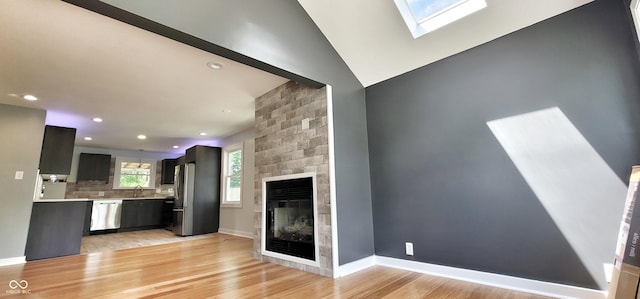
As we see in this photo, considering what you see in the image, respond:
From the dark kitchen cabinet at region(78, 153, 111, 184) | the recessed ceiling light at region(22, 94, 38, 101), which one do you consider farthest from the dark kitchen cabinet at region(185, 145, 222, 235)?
the recessed ceiling light at region(22, 94, 38, 101)

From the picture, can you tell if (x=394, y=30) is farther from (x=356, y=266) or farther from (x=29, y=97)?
(x=29, y=97)

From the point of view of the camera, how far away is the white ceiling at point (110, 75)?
217cm

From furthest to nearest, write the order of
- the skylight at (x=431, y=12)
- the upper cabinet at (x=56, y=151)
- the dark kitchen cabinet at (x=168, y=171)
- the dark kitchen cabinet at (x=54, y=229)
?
the dark kitchen cabinet at (x=168, y=171)
the upper cabinet at (x=56, y=151)
the dark kitchen cabinet at (x=54, y=229)
the skylight at (x=431, y=12)

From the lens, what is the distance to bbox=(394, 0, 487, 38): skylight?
242 centimetres

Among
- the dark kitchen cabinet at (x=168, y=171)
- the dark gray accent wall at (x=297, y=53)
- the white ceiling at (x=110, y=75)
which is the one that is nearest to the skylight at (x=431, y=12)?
the dark gray accent wall at (x=297, y=53)

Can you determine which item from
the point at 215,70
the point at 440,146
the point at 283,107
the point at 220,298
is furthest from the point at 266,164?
the point at 440,146

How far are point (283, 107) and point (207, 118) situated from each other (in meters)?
2.10

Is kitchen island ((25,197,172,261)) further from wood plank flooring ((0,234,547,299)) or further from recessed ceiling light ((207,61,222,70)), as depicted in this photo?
recessed ceiling light ((207,61,222,70))

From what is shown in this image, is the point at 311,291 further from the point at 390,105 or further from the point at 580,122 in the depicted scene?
the point at 580,122

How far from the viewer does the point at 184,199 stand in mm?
5914

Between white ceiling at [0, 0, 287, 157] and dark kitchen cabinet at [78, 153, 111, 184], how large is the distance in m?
2.31

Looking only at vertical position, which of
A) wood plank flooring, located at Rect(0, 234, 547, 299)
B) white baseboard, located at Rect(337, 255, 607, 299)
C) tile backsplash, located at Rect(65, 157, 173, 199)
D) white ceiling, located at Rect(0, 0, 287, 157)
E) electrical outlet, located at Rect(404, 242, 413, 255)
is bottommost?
wood plank flooring, located at Rect(0, 234, 547, 299)

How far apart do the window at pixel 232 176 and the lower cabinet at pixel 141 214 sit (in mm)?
2494

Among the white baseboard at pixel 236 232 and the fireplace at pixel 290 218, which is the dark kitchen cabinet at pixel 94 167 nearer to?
the white baseboard at pixel 236 232
